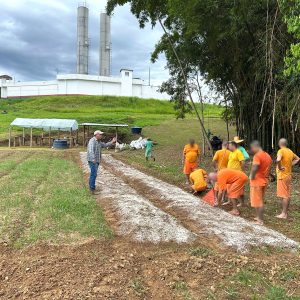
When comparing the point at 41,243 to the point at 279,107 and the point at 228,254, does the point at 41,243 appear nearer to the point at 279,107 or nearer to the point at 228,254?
the point at 228,254

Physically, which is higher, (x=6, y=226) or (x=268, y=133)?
(x=268, y=133)

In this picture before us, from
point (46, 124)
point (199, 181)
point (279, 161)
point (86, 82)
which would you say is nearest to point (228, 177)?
point (279, 161)

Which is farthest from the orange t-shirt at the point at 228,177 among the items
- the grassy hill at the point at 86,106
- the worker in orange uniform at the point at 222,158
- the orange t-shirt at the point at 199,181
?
the grassy hill at the point at 86,106

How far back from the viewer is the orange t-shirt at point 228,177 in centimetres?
867

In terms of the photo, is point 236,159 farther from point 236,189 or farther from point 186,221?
point 186,221

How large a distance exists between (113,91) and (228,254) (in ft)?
187

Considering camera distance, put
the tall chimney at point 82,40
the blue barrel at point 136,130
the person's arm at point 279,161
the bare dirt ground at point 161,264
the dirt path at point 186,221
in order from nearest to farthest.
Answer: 1. the bare dirt ground at point 161,264
2. the dirt path at point 186,221
3. the person's arm at point 279,161
4. the blue barrel at point 136,130
5. the tall chimney at point 82,40

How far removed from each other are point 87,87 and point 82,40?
11444mm

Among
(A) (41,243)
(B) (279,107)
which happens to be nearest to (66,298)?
(A) (41,243)

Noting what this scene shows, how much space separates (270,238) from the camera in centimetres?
658

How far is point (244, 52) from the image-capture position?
50.3 feet

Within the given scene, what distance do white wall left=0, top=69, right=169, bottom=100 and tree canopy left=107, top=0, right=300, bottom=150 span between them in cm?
3798

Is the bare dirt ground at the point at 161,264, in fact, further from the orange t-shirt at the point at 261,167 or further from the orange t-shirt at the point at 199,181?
the orange t-shirt at the point at 199,181

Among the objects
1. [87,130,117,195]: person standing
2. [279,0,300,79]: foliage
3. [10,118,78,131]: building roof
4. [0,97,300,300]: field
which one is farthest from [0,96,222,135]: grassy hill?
[0,97,300,300]: field
